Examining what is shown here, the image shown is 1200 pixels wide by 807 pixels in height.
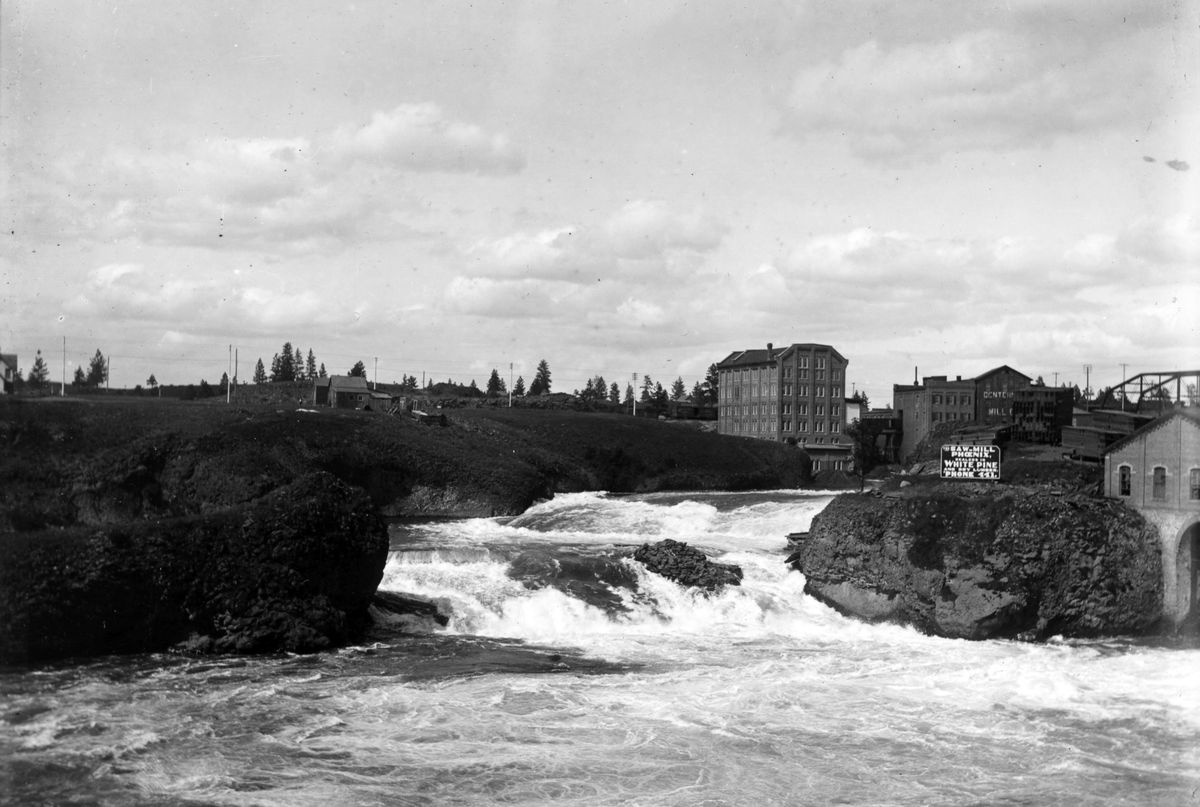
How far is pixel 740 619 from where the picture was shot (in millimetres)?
43844

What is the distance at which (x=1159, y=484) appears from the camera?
43.7 meters

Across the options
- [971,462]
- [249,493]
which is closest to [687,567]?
[971,462]

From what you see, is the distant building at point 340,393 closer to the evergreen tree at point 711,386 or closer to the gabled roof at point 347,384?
the gabled roof at point 347,384

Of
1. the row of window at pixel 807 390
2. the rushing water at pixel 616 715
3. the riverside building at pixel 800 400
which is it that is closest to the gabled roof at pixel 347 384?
the riverside building at pixel 800 400

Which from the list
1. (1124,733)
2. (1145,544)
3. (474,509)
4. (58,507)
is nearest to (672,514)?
(474,509)

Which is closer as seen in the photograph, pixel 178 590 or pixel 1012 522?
pixel 178 590

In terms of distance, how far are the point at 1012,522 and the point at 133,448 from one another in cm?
5496

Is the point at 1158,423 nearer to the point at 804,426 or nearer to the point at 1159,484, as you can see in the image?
the point at 1159,484

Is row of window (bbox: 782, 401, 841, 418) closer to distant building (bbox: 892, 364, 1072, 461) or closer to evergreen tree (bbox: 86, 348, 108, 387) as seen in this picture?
distant building (bbox: 892, 364, 1072, 461)

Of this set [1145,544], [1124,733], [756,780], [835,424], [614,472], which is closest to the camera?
[756,780]

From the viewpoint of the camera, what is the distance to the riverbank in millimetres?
33750

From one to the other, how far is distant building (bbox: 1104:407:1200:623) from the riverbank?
30064 mm

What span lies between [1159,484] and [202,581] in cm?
3637

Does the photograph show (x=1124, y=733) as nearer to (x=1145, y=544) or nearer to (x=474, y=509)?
(x=1145, y=544)
